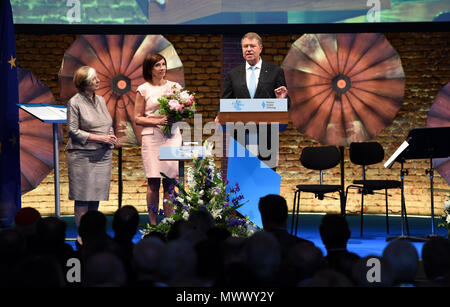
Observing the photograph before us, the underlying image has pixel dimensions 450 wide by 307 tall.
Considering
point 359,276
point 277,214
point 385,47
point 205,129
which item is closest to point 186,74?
point 205,129

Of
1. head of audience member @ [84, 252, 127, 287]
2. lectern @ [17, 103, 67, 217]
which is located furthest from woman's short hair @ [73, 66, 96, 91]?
head of audience member @ [84, 252, 127, 287]

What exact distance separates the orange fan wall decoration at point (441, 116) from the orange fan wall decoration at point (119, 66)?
3063 mm

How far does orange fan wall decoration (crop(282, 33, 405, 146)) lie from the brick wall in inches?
17.1

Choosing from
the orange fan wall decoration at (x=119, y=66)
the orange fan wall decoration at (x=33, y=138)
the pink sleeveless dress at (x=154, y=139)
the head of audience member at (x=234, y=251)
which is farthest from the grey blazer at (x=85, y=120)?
the head of audience member at (x=234, y=251)

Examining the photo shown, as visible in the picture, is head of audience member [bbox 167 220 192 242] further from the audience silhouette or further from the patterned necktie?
the patterned necktie

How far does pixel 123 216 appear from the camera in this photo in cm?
232

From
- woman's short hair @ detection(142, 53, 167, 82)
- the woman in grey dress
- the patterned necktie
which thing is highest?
woman's short hair @ detection(142, 53, 167, 82)

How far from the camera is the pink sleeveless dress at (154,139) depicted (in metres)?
5.02

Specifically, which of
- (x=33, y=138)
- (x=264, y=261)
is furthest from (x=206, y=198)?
(x=33, y=138)

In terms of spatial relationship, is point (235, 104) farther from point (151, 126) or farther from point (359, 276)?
point (359, 276)

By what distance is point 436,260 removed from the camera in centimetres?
189

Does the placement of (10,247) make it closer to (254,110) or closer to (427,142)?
(254,110)

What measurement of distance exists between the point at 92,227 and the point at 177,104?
2485mm

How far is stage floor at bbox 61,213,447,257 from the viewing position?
5.08 metres
